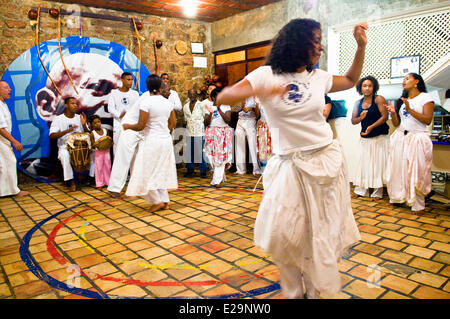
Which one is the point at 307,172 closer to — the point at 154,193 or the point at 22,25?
the point at 154,193

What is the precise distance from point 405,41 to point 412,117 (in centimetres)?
197

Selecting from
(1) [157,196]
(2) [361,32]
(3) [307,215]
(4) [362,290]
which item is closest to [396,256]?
(4) [362,290]

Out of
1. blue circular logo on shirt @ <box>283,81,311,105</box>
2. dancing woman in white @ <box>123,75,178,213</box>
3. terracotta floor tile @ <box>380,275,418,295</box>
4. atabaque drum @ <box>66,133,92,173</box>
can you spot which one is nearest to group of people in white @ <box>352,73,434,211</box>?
terracotta floor tile @ <box>380,275,418,295</box>

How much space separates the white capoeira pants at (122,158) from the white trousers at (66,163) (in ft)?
3.69

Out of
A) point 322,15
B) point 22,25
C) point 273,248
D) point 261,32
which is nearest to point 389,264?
point 273,248

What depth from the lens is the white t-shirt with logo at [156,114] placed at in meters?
4.02

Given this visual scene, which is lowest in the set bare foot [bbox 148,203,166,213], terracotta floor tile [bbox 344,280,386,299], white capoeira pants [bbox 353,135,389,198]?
terracotta floor tile [bbox 344,280,386,299]

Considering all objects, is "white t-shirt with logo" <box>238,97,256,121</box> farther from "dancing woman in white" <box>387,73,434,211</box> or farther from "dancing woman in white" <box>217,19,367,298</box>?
"dancing woman in white" <box>217,19,367,298</box>

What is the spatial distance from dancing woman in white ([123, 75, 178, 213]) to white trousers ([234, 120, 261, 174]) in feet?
9.13

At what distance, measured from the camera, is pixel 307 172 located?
1698 mm

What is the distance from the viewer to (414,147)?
164 inches

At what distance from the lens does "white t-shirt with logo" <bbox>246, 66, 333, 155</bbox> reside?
5.52 ft

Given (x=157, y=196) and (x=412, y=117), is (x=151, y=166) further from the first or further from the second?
(x=412, y=117)
